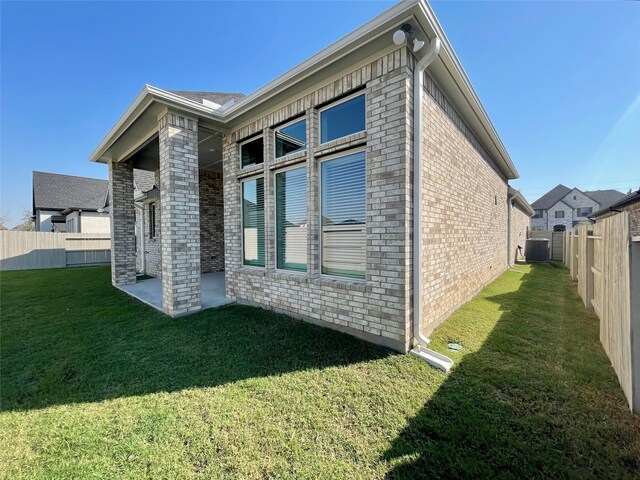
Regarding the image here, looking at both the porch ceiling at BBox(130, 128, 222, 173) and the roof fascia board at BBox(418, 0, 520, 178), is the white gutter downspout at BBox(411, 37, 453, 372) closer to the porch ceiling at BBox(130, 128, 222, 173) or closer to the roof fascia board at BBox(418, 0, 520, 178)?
the roof fascia board at BBox(418, 0, 520, 178)

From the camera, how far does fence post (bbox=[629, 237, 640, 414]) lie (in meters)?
2.38

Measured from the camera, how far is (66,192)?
23531mm

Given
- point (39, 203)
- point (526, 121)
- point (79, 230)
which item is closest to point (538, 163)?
point (526, 121)

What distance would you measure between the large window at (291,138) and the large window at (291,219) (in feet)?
1.29

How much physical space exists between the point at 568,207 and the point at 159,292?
52.0 meters

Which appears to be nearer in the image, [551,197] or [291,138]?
[291,138]

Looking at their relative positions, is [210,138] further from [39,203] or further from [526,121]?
[39,203]

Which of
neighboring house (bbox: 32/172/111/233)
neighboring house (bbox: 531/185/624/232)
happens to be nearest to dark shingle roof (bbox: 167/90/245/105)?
neighboring house (bbox: 32/172/111/233)

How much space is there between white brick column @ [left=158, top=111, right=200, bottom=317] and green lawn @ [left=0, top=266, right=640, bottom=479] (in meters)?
0.79

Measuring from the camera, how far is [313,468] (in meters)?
1.85

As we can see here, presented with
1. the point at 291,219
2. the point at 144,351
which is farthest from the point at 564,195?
the point at 144,351

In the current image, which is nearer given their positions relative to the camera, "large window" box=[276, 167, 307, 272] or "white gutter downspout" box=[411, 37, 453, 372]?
"white gutter downspout" box=[411, 37, 453, 372]

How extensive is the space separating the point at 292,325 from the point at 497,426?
2.92 metres

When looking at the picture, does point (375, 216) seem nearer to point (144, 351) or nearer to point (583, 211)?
point (144, 351)
